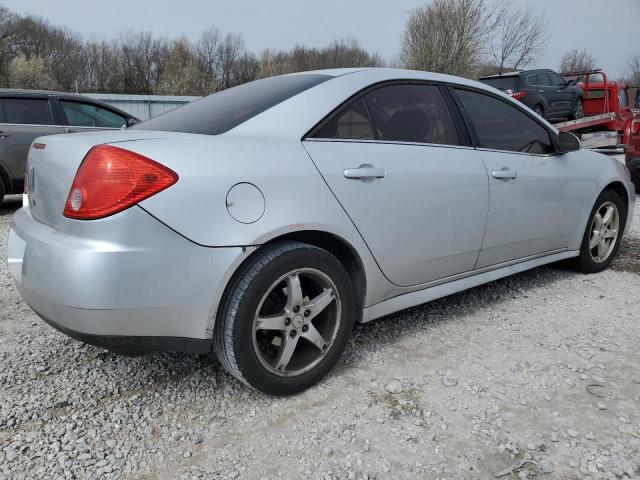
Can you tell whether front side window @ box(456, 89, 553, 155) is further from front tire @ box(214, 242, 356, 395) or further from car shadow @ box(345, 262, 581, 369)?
front tire @ box(214, 242, 356, 395)

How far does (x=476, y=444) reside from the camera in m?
1.90

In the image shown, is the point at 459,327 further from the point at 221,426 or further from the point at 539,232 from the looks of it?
the point at 221,426

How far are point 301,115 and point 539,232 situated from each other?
77.6 inches

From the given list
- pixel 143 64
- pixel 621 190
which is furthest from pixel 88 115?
pixel 143 64

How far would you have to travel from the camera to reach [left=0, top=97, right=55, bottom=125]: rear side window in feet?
21.0

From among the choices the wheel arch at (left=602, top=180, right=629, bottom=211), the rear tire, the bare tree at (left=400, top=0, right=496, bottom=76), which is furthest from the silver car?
Answer: the bare tree at (left=400, top=0, right=496, bottom=76)

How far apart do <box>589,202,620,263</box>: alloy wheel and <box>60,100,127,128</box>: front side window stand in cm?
597

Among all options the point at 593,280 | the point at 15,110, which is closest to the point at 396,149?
the point at 593,280

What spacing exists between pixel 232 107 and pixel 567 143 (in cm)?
238

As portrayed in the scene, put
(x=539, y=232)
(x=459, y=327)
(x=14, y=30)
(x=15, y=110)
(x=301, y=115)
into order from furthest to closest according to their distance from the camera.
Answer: (x=14, y=30)
(x=15, y=110)
(x=539, y=232)
(x=459, y=327)
(x=301, y=115)

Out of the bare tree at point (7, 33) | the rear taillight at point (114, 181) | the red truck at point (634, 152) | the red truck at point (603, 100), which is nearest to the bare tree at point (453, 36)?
Result: the red truck at point (603, 100)

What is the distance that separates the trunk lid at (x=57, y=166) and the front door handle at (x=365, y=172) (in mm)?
825

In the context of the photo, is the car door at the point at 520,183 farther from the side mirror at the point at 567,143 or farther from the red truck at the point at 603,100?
the red truck at the point at 603,100

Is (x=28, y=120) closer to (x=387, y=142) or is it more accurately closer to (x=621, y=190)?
(x=387, y=142)
